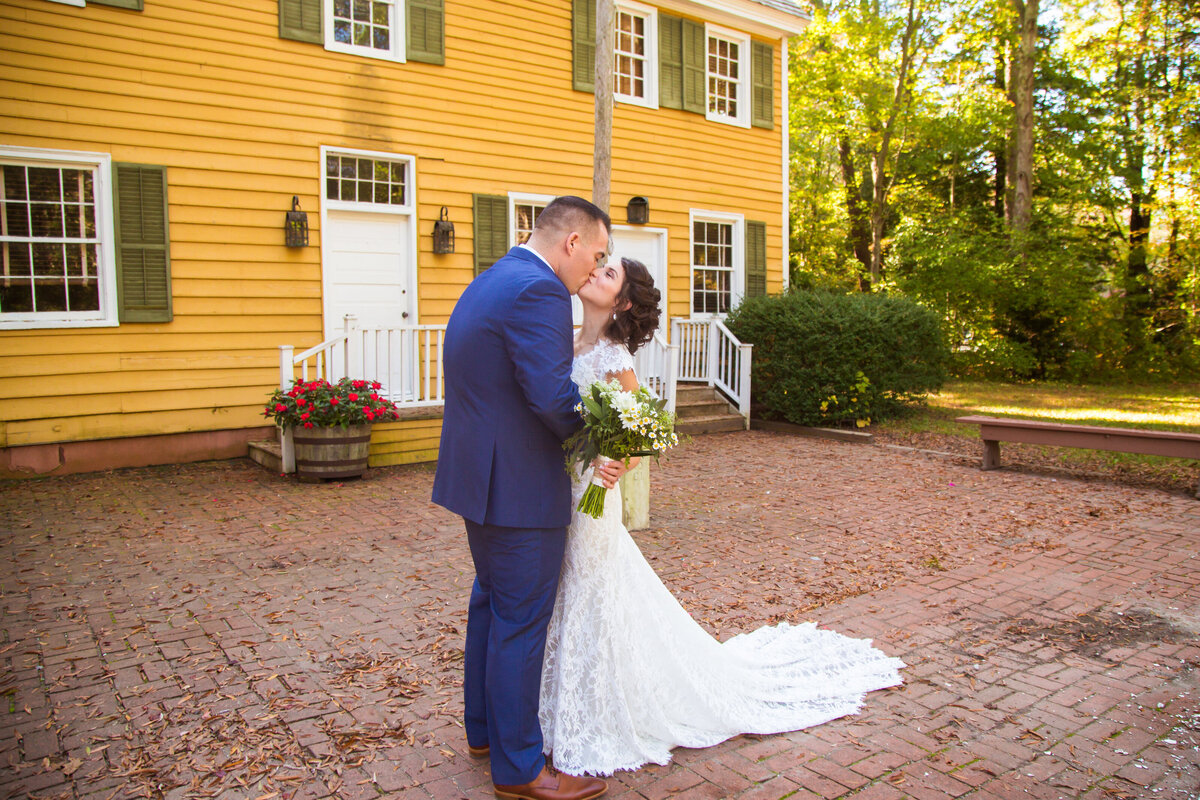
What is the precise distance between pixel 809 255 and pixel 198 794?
2524 centimetres

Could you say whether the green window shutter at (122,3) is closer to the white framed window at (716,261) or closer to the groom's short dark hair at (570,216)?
the groom's short dark hair at (570,216)

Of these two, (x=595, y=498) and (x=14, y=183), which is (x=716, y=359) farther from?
(x=595, y=498)

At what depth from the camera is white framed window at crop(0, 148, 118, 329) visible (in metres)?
7.88

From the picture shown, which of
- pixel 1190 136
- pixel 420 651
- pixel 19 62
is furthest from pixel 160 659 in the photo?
pixel 1190 136

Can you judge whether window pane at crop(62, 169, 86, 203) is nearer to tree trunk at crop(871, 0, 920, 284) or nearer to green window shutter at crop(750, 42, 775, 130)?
green window shutter at crop(750, 42, 775, 130)

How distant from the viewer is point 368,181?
32.6 feet

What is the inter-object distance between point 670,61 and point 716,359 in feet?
15.5

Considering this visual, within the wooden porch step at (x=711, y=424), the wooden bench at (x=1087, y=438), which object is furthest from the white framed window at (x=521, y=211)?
the wooden bench at (x=1087, y=438)

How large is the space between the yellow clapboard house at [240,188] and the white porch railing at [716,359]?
195 centimetres

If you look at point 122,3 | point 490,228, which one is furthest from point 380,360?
point 122,3

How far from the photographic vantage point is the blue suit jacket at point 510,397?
2.62 metres

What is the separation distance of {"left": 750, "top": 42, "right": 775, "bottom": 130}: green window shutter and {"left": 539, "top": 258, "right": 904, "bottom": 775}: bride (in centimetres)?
1176

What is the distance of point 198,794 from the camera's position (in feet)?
9.24

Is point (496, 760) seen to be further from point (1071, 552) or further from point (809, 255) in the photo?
point (809, 255)
